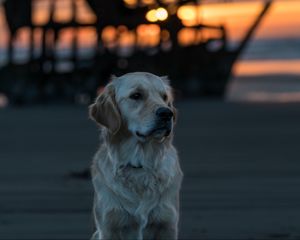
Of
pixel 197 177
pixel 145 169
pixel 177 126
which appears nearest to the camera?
pixel 145 169

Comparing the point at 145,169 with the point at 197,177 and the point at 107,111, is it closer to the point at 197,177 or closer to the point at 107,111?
the point at 107,111

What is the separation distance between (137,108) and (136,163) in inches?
14.0

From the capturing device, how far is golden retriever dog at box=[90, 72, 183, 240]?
20.3 feet

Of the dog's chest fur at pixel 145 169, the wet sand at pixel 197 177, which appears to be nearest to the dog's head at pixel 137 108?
the dog's chest fur at pixel 145 169

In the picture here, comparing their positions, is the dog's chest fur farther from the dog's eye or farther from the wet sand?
the wet sand

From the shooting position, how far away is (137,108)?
626 centimetres

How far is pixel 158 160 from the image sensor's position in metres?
6.33

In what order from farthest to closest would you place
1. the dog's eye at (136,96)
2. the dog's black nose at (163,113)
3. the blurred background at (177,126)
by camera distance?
1. the blurred background at (177,126)
2. the dog's eye at (136,96)
3. the dog's black nose at (163,113)

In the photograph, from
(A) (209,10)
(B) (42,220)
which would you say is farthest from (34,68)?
(B) (42,220)

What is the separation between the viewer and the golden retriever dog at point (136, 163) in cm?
618

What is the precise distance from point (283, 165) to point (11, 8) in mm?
15983

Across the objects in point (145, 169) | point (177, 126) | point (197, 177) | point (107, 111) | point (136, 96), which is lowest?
point (177, 126)

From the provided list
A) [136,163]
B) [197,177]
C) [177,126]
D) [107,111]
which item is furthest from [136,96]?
[177,126]

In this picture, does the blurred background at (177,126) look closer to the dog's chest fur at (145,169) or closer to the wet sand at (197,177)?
the wet sand at (197,177)
